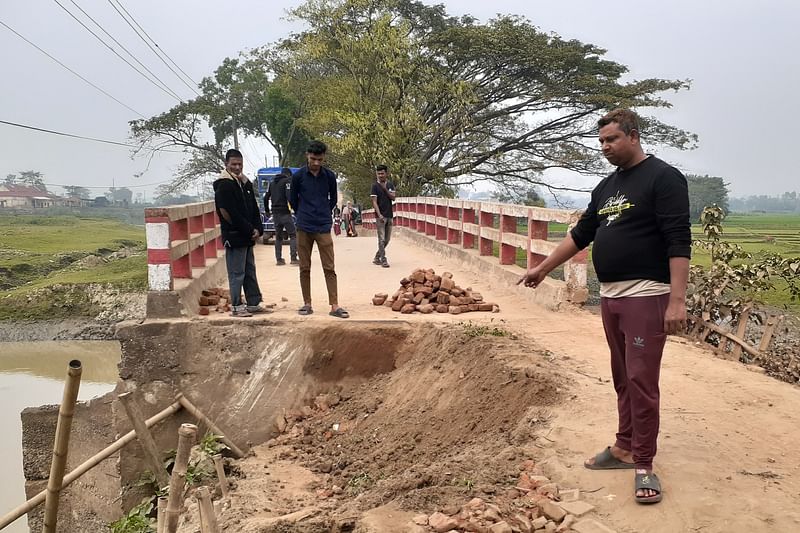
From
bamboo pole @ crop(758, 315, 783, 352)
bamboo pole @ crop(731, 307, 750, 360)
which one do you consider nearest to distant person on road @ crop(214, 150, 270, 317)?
bamboo pole @ crop(731, 307, 750, 360)

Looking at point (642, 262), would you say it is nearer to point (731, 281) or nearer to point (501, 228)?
point (731, 281)

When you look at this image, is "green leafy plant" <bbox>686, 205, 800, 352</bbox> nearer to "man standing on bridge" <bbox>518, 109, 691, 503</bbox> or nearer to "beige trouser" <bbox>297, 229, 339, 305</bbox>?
Result: "man standing on bridge" <bbox>518, 109, 691, 503</bbox>

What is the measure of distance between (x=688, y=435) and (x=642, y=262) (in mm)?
1349

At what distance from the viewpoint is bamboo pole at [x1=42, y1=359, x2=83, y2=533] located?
11.9 ft

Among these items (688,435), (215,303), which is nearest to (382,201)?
(215,303)

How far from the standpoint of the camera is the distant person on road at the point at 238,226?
631 centimetres

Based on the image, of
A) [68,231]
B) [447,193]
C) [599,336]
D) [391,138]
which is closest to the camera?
[599,336]

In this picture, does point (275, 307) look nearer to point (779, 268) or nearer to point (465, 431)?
point (465, 431)

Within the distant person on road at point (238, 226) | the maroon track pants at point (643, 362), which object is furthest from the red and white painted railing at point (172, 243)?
the maroon track pants at point (643, 362)

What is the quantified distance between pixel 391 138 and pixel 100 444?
18.8 m

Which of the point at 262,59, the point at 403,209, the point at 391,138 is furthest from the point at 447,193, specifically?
the point at 262,59

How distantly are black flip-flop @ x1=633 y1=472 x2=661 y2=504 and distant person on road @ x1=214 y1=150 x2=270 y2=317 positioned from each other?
4.58m

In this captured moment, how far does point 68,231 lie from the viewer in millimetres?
45312

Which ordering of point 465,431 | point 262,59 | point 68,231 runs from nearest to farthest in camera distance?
1. point 465,431
2. point 262,59
3. point 68,231
